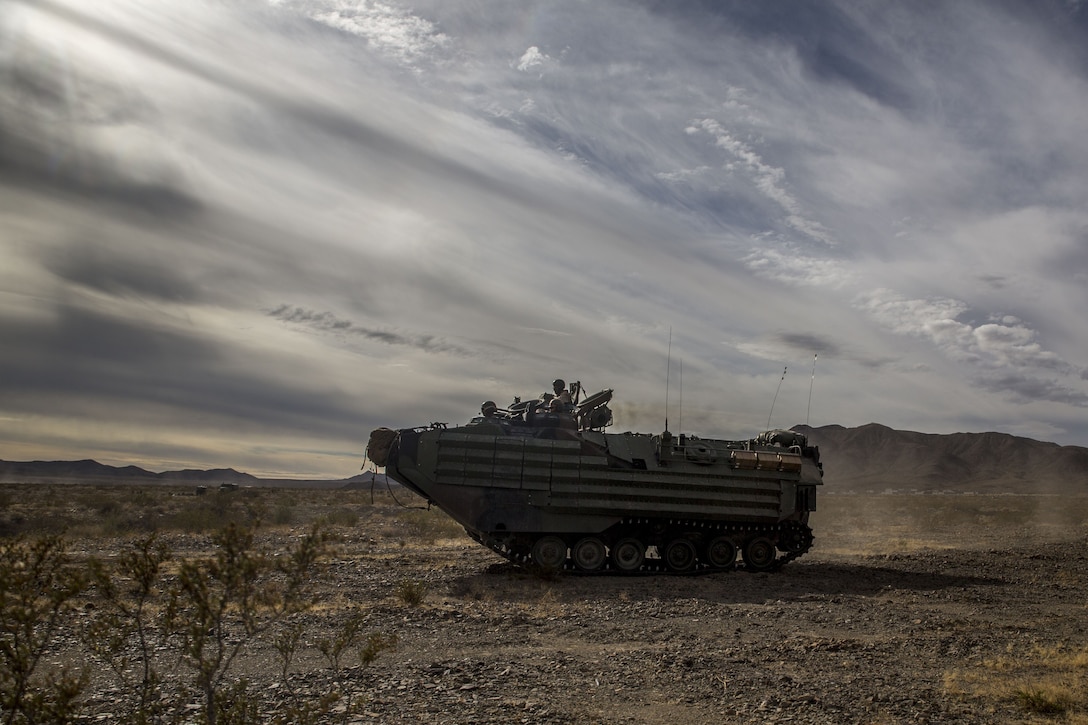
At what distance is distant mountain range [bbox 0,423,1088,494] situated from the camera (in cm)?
12512

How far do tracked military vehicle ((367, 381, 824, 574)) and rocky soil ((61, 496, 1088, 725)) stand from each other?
34.2 inches

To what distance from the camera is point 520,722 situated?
736cm

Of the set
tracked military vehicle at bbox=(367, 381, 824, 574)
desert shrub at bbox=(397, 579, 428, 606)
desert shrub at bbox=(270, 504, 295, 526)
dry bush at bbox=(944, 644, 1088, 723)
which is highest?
tracked military vehicle at bbox=(367, 381, 824, 574)

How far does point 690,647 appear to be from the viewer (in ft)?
35.1

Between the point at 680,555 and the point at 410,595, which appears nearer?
the point at 410,595

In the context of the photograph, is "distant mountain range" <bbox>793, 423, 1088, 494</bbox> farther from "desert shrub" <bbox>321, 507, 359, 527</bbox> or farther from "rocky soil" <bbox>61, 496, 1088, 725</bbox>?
"rocky soil" <bbox>61, 496, 1088, 725</bbox>

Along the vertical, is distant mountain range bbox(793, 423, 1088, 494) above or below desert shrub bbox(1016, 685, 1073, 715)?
above

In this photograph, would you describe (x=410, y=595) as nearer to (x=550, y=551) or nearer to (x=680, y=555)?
(x=550, y=551)

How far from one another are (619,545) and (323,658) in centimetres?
1019

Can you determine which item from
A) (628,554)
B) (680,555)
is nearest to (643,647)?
(628,554)

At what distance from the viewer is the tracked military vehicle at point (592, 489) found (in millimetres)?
18531

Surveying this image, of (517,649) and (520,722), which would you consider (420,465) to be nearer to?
(517,649)

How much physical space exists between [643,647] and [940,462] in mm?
144980

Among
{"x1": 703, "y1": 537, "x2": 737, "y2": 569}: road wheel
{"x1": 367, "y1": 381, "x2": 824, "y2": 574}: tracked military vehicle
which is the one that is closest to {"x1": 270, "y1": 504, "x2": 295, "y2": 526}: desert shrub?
{"x1": 367, "y1": 381, "x2": 824, "y2": 574}: tracked military vehicle
